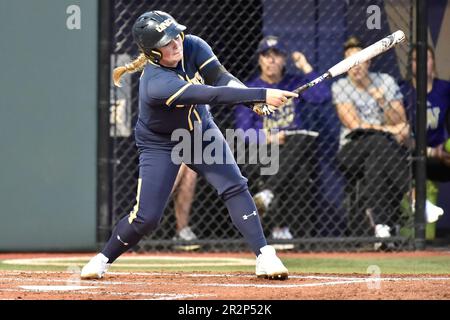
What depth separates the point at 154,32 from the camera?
609 cm

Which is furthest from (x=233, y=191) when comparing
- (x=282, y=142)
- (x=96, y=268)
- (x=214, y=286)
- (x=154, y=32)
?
(x=282, y=142)

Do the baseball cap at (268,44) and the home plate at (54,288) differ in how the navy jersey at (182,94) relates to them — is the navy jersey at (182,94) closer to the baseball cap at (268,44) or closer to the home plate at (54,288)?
the home plate at (54,288)

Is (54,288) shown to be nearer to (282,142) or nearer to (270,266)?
(270,266)

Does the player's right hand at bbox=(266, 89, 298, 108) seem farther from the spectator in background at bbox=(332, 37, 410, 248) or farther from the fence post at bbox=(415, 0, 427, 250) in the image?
the fence post at bbox=(415, 0, 427, 250)

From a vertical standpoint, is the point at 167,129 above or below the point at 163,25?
below

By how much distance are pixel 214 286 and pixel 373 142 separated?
334cm

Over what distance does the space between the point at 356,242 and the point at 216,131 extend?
2.80 m

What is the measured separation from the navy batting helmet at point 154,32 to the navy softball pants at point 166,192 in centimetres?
58

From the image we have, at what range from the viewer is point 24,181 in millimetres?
8891

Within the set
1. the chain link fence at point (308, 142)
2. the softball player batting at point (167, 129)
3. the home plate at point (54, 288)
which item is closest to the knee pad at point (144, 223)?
the softball player batting at point (167, 129)

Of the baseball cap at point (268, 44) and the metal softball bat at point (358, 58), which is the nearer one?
the metal softball bat at point (358, 58)

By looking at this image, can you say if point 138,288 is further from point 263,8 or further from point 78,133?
point 263,8

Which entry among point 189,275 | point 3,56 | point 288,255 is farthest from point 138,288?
point 3,56

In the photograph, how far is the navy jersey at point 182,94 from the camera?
598 cm
